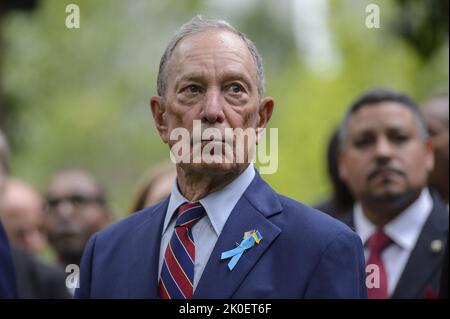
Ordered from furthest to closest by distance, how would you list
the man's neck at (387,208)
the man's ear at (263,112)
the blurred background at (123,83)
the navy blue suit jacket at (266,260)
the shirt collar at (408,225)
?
the blurred background at (123,83)
the man's neck at (387,208)
the shirt collar at (408,225)
the man's ear at (263,112)
the navy blue suit jacket at (266,260)

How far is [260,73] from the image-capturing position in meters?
4.55

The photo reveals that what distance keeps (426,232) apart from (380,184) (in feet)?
1.34

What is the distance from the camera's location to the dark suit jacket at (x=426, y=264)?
6.39 metres

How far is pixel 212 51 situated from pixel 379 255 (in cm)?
265

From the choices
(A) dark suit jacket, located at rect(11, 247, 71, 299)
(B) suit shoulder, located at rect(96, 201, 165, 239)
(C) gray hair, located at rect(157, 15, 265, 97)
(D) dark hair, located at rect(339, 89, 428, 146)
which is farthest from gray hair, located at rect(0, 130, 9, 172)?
(C) gray hair, located at rect(157, 15, 265, 97)

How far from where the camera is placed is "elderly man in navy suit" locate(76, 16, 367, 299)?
420 centimetres

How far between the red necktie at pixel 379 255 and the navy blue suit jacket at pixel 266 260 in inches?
82.3

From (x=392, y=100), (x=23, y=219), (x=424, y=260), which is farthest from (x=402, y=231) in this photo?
(x=23, y=219)

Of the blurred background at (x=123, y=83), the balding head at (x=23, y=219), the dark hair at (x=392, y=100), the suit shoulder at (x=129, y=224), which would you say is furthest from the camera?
the blurred background at (x=123, y=83)

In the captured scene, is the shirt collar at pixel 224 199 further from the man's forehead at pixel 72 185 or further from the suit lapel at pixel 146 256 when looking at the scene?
the man's forehead at pixel 72 185

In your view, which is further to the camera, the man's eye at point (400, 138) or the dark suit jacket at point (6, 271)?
the man's eye at point (400, 138)

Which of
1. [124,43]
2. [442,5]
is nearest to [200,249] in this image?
[442,5]

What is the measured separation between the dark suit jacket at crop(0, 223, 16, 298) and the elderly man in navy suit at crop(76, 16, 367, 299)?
1.94 feet

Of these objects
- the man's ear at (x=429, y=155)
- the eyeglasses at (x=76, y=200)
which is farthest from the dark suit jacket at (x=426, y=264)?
the eyeglasses at (x=76, y=200)
